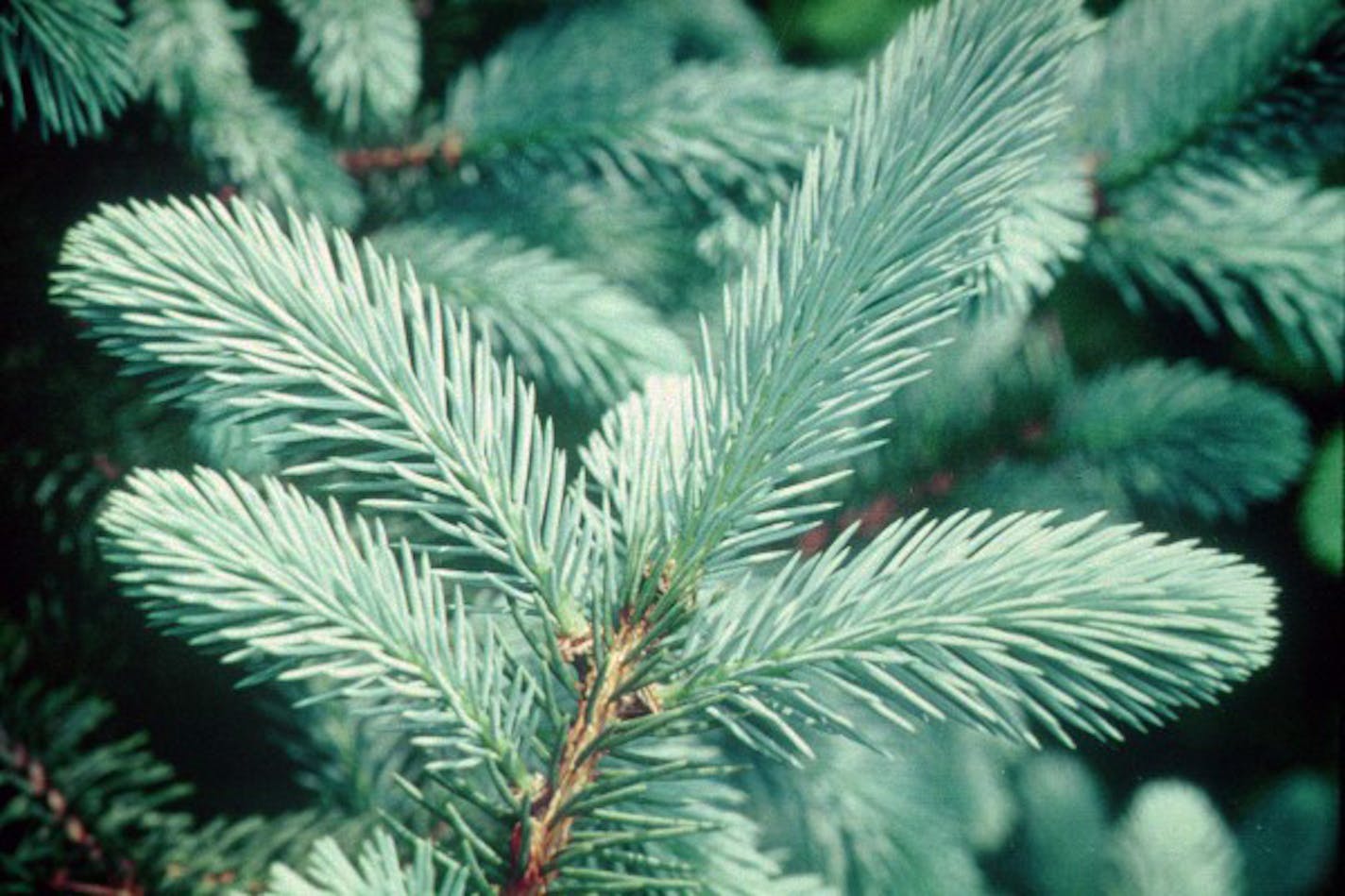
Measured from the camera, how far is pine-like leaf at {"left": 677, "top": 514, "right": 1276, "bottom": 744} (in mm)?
336

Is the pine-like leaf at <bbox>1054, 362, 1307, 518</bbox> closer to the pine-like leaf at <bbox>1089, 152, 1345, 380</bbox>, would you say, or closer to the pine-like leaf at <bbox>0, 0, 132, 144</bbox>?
the pine-like leaf at <bbox>1089, 152, 1345, 380</bbox>

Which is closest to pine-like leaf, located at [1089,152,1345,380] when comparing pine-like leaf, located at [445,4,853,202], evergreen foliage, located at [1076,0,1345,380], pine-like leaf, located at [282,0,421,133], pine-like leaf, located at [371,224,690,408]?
evergreen foliage, located at [1076,0,1345,380]

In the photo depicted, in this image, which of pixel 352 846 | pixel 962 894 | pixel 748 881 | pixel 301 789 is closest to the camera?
pixel 748 881

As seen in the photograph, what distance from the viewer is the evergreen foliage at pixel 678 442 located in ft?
1.16

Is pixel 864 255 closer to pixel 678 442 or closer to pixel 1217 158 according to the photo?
pixel 678 442

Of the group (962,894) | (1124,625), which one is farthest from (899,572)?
(962,894)

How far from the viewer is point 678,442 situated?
42 centimetres

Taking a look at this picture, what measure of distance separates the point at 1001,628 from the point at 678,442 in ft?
0.48

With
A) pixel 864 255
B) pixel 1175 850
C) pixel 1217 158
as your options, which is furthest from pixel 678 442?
pixel 1175 850

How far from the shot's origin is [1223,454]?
74 centimetres

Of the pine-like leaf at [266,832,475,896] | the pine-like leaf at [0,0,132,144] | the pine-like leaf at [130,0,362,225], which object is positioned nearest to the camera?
the pine-like leaf at [266,832,475,896]

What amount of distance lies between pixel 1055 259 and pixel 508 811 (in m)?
0.43

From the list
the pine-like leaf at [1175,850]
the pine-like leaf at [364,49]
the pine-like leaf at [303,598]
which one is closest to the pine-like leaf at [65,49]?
the pine-like leaf at [364,49]

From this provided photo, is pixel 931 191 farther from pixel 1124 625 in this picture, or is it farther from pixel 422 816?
pixel 422 816
